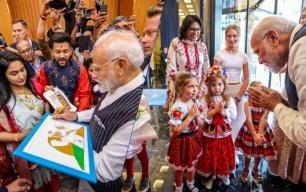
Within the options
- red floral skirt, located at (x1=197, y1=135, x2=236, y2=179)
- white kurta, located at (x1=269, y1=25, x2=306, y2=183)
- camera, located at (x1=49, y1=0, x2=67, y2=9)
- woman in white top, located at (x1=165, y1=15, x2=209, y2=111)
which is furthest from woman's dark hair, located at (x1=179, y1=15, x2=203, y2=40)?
red floral skirt, located at (x1=197, y1=135, x2=236, y2=179)

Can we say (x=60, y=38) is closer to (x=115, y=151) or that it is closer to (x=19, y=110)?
(x=19, y=110)

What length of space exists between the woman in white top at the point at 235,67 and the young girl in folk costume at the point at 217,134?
103mm

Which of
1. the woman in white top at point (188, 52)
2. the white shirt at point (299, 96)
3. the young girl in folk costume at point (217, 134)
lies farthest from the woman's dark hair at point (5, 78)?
the young girl in folk costume at point (217, 134)

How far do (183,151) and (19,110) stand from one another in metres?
1.24

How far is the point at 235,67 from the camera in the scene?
194 centimetres

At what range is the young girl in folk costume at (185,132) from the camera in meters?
1.60

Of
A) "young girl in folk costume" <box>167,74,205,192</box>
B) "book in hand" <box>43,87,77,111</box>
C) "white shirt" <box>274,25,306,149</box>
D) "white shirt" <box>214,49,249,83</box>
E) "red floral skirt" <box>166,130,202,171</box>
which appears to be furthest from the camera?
"white shirt" <box>214,49,249,83</box>

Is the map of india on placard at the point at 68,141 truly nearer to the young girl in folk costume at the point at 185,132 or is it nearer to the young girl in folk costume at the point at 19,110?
the young girl in folk costume at the point at 19,110

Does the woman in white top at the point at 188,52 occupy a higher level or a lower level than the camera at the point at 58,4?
lower

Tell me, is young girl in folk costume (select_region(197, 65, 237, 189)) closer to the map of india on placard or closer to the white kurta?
the white kurta

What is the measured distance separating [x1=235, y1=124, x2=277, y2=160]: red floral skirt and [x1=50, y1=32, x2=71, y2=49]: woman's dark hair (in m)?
1.60

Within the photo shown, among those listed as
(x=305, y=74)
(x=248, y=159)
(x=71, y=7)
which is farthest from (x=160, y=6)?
(x=248, y=159)

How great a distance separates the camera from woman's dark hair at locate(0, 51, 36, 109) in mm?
619

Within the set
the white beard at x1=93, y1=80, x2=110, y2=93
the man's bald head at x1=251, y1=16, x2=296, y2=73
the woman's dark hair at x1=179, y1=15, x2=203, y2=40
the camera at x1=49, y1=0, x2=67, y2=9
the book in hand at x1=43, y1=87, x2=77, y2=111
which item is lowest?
the book in hand at x1=43, y1=87, x2=77, y2=111
